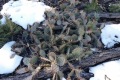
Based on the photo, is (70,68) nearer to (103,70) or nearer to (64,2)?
(103,70)

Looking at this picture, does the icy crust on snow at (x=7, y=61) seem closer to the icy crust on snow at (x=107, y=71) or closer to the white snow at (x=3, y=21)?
the white snow at (x=3, y=21)

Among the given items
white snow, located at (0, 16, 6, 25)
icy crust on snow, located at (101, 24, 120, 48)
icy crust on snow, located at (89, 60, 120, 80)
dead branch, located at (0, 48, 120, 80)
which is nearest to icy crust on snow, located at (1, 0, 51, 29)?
white snow, located at (0, 16, 6, 25)

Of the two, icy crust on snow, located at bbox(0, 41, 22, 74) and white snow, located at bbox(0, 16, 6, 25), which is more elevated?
white snow, located at bbox(0, 16, 6, 25)

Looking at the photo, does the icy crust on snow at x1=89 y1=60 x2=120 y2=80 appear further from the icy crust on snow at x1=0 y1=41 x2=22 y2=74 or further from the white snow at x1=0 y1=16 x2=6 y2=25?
the white snow at x1=0 y1=16 x2=6 y2=25

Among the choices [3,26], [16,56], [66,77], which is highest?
[3,26]

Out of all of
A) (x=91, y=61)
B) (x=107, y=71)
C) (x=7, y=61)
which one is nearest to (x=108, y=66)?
(x=107, y=71)

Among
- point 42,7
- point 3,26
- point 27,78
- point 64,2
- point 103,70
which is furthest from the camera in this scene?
point 64,2

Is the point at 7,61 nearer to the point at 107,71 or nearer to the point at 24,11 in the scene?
the point at 24,11

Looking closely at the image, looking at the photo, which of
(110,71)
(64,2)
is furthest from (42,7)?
(110,71)

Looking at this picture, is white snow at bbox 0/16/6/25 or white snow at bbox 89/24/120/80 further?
white snow at bbox 0/16/6/25
